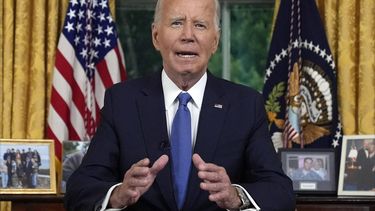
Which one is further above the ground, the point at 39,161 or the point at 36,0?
the point at 36,0

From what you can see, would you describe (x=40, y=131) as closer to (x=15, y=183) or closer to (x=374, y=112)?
(x=15, y=183)

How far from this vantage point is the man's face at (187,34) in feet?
8.55

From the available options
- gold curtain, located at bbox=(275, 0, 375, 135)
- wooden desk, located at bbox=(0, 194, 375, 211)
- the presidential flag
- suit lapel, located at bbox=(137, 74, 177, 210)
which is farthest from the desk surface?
suit lapel, located at bbox=(137, 74, 177, 210)

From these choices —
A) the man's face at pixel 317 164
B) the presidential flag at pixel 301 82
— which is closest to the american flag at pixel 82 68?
the presidential flag at pixel 301 82

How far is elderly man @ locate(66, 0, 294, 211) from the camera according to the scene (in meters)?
2.49

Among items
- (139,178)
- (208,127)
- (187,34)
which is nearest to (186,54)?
(187,34)

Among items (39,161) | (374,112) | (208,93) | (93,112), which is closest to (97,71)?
(93,112)

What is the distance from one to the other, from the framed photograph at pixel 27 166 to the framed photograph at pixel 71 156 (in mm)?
66

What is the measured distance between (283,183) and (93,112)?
2637 mm

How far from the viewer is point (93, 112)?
5.03 metres

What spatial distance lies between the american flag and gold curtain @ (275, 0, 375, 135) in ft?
4.33

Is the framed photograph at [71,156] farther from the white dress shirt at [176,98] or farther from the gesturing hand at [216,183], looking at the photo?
the gesturing hand at [216,183]

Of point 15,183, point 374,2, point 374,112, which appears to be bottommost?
point 15,183

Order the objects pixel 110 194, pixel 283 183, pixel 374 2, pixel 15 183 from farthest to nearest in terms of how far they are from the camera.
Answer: pixel 374 2 → pixel 15 183 → pixel 283 183 → pixel 110 194
